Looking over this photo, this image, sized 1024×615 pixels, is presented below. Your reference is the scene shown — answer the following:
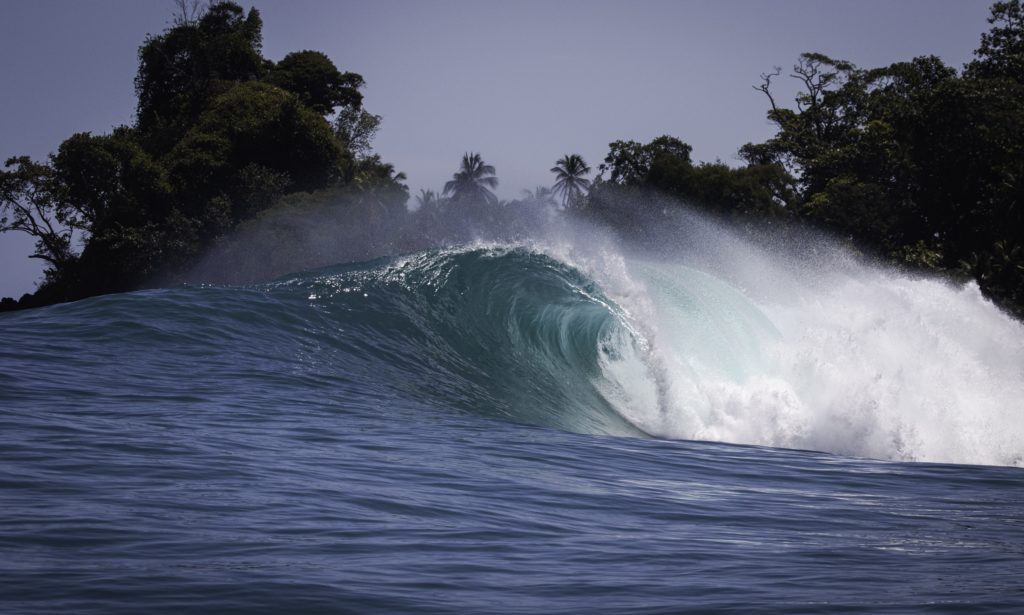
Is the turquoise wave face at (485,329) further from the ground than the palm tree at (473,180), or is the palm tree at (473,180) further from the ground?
the palm tree at (473,180)

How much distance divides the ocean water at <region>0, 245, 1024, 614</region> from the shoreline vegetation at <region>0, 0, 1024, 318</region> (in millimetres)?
17134

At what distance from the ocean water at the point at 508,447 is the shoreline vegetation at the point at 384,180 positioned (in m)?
17.1

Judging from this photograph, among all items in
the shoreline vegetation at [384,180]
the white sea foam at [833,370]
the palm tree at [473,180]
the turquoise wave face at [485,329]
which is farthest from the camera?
the palm tree at [473,180]

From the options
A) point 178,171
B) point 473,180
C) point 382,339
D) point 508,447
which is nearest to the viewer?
point 508,447

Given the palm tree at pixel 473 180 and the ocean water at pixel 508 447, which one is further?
the palm tree at pixel 473 180

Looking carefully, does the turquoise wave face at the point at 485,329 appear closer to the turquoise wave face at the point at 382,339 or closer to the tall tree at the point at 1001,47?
the turquoise wave face at the point at 382,339

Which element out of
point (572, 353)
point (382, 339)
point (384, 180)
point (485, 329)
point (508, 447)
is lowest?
point (508, 447)

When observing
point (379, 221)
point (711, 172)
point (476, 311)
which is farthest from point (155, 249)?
point (476, 311)

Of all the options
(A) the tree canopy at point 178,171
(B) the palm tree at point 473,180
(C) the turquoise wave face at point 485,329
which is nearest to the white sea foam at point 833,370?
(C) the turquoise wave face at point 485,329

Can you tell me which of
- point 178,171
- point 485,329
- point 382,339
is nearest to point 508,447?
point 382,339

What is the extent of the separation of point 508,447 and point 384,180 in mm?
39200

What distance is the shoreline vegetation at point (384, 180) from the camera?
113 ft

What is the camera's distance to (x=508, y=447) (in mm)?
8547

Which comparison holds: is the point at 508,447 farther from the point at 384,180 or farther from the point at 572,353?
the point at 384,180
